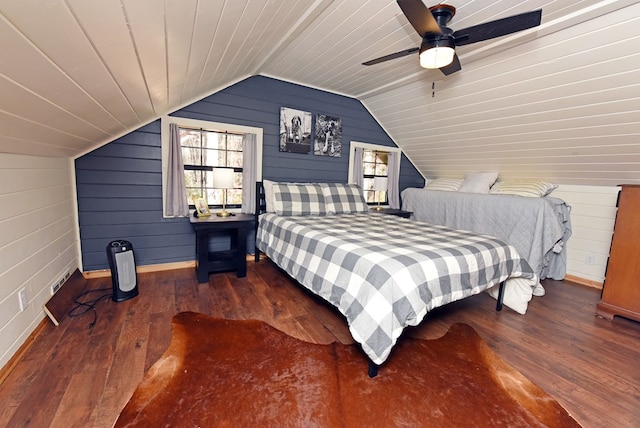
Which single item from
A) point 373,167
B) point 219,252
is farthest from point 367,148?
point 219,252

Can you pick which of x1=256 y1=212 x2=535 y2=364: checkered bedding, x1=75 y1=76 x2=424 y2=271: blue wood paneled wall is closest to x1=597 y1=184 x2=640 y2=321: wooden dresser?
x1=256 y1=212 x2=535 y2=364: checkered bedding

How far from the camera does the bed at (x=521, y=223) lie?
2.95 metres

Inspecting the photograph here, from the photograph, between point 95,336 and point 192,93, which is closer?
point 95,336

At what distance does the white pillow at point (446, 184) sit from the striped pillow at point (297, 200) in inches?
84.1

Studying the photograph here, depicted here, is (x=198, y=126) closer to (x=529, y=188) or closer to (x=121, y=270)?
(x=121, y=270)

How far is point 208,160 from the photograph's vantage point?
337 cm

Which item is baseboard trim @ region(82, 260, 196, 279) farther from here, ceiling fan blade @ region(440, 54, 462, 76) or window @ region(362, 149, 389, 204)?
ceiling fan blade @ region(440, 54, 462, 76)

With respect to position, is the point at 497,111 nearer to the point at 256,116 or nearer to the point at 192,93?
the point at 256,116

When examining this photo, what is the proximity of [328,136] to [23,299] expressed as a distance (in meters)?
3.40

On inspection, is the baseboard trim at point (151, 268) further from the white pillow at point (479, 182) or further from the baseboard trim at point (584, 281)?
the baseboard trim at point (584, 281)

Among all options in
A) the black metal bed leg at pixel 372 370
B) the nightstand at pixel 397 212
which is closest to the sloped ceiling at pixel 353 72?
the nightstand at pixel 397 212

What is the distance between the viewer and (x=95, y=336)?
6.17ft

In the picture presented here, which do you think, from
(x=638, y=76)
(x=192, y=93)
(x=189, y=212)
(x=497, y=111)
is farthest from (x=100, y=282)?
(x=638, y=76)

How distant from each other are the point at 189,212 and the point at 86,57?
7.74 ft
